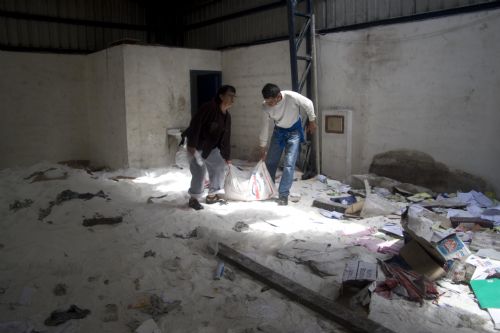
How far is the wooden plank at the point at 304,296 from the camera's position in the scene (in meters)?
2.59

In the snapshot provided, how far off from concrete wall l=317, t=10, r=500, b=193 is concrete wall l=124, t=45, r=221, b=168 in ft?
10.7

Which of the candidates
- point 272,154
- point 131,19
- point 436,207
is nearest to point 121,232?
point 272,154

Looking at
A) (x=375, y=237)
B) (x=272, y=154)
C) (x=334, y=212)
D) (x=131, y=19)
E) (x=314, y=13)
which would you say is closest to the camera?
(x=375, y=237)

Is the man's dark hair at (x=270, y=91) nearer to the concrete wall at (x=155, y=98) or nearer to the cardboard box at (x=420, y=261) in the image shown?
the cardboard box at (x=420, y=261)

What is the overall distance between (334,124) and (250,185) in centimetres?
246

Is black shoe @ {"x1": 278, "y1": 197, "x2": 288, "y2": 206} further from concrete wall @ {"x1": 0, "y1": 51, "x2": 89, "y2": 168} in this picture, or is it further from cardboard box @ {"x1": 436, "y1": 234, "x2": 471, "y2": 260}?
concrete wall @ {"x1": 0, "y1": 51, "x2": 89, "y2": 168}

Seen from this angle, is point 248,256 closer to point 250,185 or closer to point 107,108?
point 250,185

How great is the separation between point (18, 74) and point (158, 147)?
135 inches

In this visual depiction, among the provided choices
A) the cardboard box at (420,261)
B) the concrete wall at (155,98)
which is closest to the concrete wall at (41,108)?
the concrete wall at (155,98)

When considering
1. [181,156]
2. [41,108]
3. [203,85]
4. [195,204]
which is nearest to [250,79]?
[203,85]

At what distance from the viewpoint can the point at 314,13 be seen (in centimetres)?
765

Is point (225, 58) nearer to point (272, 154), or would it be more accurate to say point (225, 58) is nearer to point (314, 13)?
point (314, 13)

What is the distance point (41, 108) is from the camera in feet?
29.3

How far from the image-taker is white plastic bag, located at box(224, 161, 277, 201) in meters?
5.62
